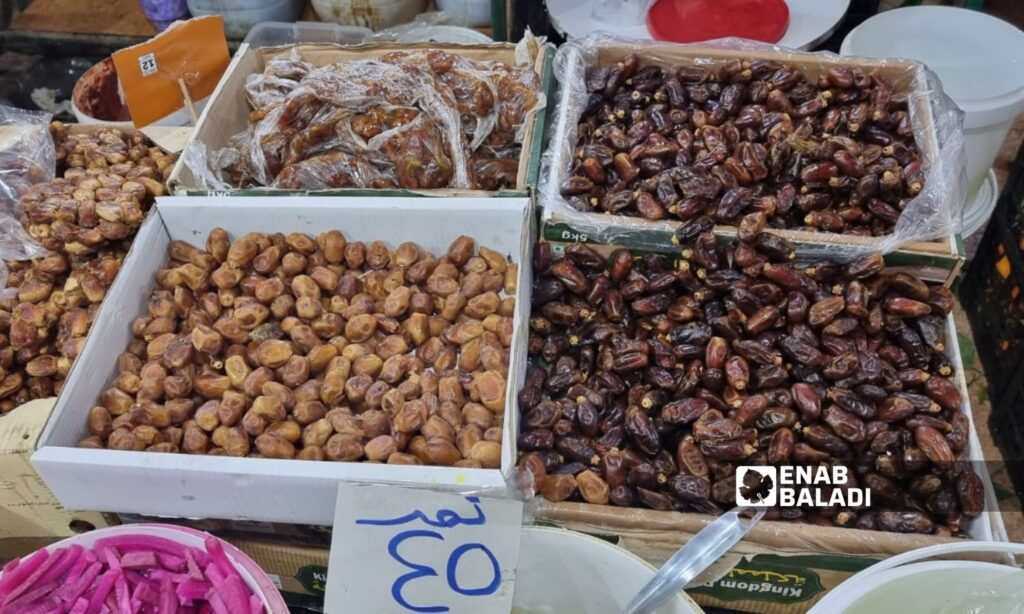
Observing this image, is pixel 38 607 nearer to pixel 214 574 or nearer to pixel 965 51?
pixel 214 574

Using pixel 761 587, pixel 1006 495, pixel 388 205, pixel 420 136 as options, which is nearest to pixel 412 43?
pixel 420 136

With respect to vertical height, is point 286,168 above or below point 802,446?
above

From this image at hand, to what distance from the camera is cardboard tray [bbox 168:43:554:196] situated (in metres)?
2.25

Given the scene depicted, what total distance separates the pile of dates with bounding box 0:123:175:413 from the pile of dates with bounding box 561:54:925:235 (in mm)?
1243

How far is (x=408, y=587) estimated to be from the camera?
141 cm

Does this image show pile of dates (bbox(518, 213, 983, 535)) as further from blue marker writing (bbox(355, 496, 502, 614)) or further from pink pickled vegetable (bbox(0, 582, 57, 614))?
pink pickled vegetable (bbox(0, 582, 57, 614))

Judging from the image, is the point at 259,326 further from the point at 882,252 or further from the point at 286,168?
the point at 882,252

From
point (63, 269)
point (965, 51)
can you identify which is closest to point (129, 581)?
point (63, 269)

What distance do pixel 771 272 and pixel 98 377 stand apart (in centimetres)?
165

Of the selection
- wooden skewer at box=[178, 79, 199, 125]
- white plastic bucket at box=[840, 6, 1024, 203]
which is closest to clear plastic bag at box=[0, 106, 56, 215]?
wooden skewer at box=[178, 79, 199, 125]

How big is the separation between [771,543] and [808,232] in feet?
2.68

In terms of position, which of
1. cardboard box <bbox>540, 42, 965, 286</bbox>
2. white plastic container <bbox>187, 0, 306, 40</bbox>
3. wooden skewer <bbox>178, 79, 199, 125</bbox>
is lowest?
white plastic container <bbox>187, 0, 306, 40</bbox>

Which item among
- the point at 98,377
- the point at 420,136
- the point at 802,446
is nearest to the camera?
the point at 802,446
